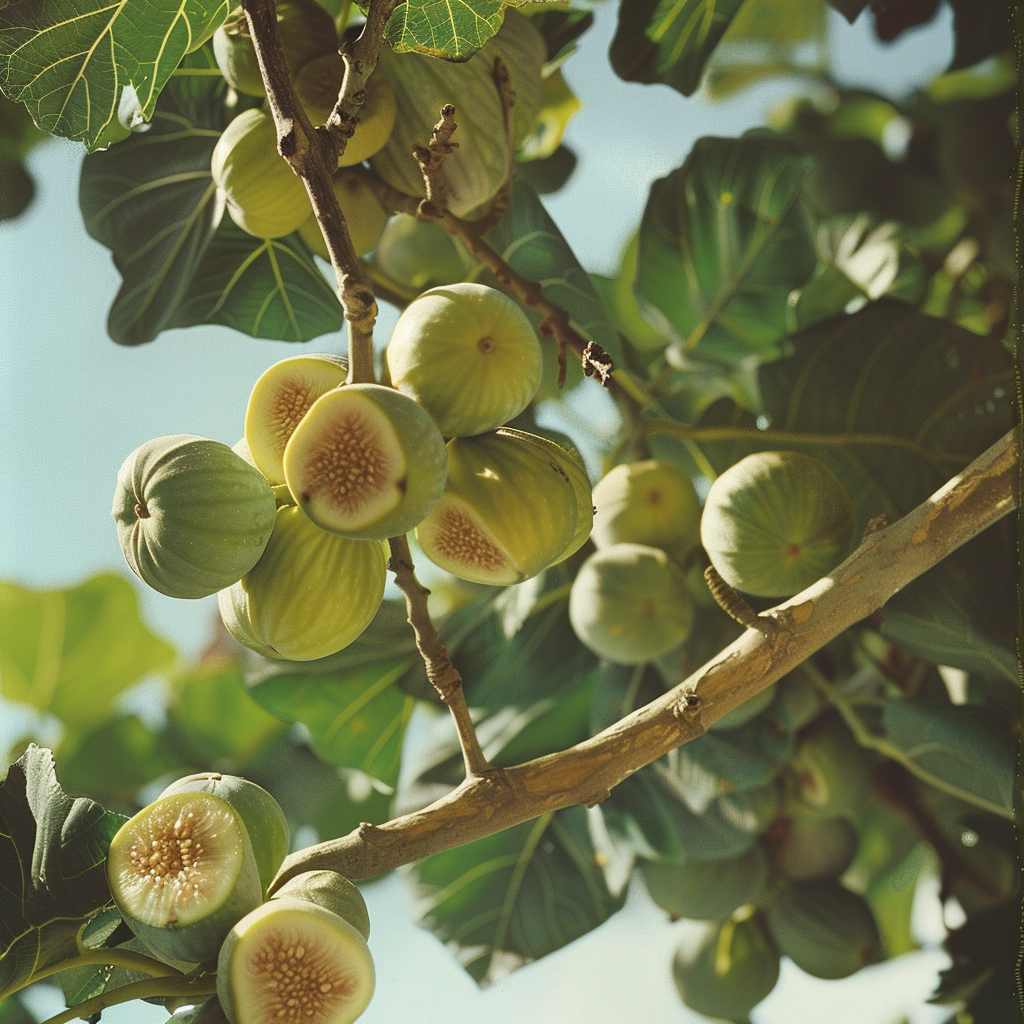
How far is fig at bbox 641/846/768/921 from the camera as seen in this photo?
2.84 ft

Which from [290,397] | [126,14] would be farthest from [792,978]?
[126,14]

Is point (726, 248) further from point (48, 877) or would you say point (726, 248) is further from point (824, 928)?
point (48, 877)

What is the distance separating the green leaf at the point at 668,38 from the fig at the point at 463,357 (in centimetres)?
37

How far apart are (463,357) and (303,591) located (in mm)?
153

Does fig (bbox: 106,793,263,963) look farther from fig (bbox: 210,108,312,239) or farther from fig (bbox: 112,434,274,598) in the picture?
fig (bbox: 210,108,312,239)

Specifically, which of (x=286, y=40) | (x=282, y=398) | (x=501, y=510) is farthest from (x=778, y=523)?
(x=286, y=40)

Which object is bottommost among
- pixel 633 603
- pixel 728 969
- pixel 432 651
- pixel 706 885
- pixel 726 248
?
pixel 728 969

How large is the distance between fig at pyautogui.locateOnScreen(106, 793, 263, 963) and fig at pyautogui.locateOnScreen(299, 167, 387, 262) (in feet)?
A: 1.26

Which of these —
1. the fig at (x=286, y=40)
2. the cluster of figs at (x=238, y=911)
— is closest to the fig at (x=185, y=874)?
the cluster of figs at (x=238, y=911)

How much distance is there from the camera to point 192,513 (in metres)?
0.47

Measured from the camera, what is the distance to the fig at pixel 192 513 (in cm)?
47

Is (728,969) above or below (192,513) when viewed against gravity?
below

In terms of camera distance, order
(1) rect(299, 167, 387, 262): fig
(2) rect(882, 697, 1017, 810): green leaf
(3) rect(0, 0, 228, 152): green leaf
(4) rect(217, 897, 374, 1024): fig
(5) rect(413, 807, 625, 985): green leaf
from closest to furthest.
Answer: (4) rect(217, 897, 374, 1024): fig, (3) rect(0, 0, 228, 152): green leaf, (1) rect(299, 167, 387, 262): fig, (2) rect(882, 697, 1017, 810): green leaf, (5) rect(413, 807, 625, 985): green leaf

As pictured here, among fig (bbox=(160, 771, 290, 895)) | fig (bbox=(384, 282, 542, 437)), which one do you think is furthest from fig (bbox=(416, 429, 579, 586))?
fig (bbox=(160, 771, 290, 895))
